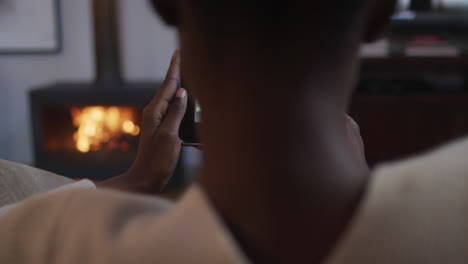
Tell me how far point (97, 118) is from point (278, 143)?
2227 millimetres

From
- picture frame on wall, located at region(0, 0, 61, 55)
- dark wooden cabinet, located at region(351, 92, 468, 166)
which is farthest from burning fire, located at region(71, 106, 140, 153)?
dark wooden cabinet, located at region(351, 92, 468, 166)

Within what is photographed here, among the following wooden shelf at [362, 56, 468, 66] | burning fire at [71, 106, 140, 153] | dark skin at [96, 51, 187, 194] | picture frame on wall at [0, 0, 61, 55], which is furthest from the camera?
picture frame on wall at [0, 0, 61, 55]

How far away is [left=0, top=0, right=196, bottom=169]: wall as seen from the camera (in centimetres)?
262

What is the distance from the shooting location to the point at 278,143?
0.27 meters

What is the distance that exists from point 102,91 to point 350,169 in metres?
2.11

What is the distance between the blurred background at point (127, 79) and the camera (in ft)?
7.38

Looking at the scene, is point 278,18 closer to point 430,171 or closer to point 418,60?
point 430,171

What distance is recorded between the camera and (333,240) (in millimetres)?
283

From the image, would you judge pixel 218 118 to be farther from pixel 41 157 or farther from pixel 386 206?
pixel 41 157

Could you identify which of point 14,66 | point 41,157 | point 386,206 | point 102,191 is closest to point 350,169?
point 386,206

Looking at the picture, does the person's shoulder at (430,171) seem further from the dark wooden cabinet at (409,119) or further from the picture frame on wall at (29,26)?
the picture frame on wall at (29,26)

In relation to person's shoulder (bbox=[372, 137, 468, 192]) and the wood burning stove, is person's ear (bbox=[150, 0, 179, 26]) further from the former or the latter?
the wood burning stove

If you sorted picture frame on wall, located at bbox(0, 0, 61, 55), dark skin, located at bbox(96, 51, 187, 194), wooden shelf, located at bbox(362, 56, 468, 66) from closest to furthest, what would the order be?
dark skin, located at bbox(96, 51, 187, 194) < wooden shelf, located at bbox(362, 56, 468, 66) < picture frame on wall, located at bbox(0, 0, 61, 55)

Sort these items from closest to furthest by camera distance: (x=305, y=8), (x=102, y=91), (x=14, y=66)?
(x=305, y=8) < (x=102, y=91) < (x=14, y=66)
